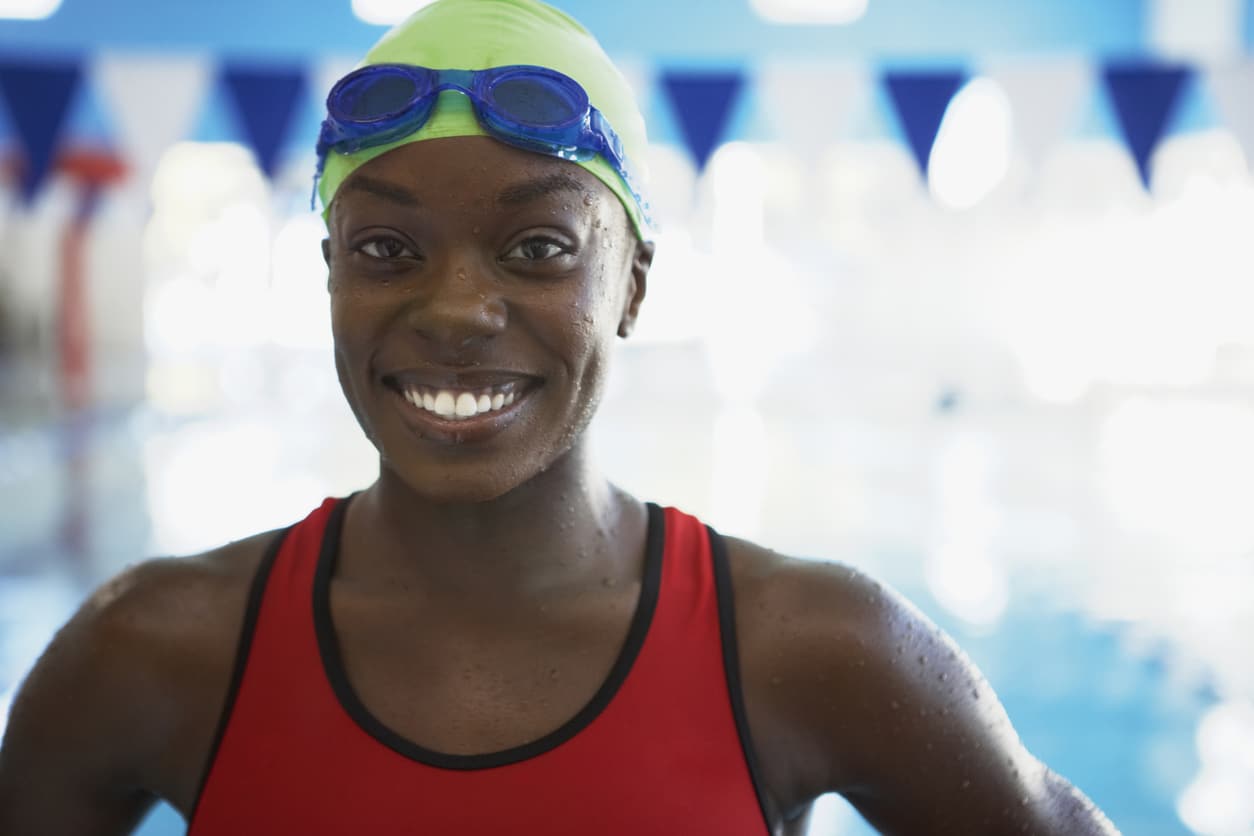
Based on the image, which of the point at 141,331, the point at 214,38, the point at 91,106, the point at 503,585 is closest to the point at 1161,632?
the point at 503,585

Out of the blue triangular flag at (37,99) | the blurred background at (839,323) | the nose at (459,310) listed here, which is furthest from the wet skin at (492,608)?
the blue triangular flag at (37,99)

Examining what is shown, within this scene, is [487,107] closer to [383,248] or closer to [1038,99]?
[383,248]

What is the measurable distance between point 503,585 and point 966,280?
1641 cm

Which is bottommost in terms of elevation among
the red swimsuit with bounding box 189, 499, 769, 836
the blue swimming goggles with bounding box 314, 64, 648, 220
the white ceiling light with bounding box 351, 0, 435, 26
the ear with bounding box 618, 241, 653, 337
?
the red swimsuit with bounding box 189, 499, 769, 836

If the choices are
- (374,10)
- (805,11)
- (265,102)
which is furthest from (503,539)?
(805,11)

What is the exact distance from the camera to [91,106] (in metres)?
12.2

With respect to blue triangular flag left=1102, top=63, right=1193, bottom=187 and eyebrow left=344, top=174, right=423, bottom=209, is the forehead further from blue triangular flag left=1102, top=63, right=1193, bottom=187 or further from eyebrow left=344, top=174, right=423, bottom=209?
blue triangular flag left=1102, top=63, right=1193, bottom=187

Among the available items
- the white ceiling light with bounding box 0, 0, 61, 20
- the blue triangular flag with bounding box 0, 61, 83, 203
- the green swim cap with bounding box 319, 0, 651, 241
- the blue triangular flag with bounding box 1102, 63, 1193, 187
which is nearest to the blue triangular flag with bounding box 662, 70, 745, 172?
the blue triangular flag with bounding box 1102, 63, 1193, 187

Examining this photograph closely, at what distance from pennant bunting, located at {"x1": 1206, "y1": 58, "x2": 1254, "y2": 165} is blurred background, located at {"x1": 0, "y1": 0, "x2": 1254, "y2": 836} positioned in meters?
0.02

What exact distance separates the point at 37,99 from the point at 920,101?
4997 mm

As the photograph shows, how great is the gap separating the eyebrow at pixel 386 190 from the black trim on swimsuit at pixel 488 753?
38cm

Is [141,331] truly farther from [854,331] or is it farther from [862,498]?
[862,498]

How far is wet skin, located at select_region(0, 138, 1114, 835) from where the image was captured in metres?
1.11

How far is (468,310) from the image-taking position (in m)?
1.07
